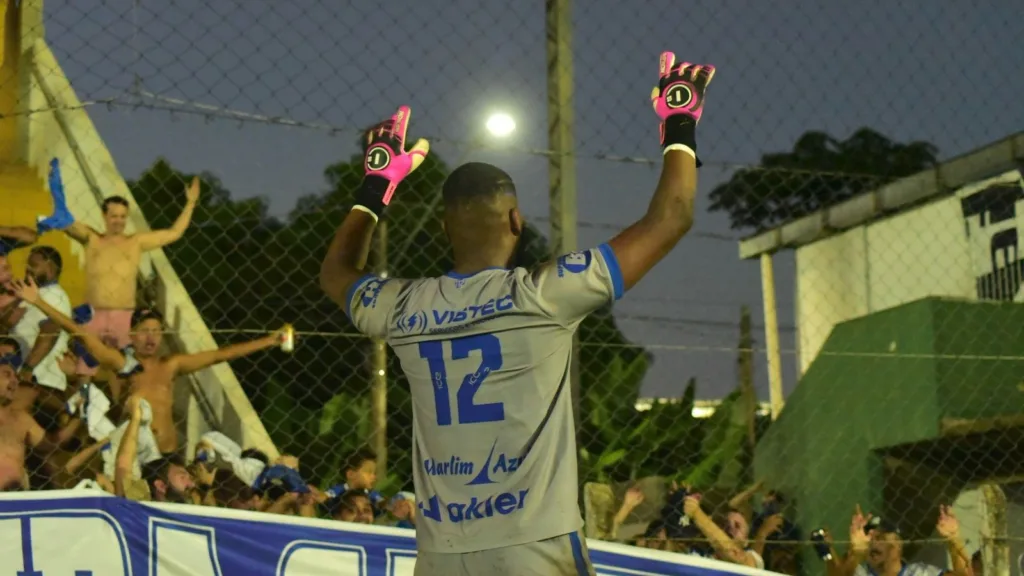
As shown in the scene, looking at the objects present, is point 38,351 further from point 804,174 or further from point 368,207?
point 804,174

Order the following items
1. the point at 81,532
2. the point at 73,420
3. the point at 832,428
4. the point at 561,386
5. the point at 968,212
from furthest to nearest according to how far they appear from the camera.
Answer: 1. the point at 968,212
2. the point at 832,428
3. the point at 73,420
4. the point at 81,532
5. the point at 561,386

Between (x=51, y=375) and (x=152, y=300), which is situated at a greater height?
(x=152, y=300)

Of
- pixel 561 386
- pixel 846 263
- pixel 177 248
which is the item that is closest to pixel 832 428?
pixel 846 263

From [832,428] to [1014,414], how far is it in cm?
196

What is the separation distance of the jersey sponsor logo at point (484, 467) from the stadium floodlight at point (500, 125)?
2.77 m

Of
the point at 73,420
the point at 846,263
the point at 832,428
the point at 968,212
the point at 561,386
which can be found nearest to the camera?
the point at 561,386

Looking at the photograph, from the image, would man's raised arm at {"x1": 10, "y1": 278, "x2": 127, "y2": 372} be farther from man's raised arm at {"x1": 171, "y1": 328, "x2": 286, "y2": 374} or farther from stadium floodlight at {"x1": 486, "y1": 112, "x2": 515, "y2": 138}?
stadium floodlight at {"x1": 486, "y1": 112, "x2": 515, "y2": 138}

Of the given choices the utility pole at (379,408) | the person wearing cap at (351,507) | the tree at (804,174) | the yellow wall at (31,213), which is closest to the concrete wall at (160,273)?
the yellow wall at (31,213)

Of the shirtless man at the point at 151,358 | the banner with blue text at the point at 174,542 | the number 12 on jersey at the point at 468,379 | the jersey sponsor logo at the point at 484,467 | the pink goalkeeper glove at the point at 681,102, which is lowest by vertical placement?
the banner with blue text at the point at 174,542

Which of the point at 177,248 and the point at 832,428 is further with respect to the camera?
the point at 832,428

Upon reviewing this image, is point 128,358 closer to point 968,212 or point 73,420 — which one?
point 73,420

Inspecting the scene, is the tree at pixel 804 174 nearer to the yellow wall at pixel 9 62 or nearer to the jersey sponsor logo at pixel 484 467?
the yellow wall at pixel 9 62

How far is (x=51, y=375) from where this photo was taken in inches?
227

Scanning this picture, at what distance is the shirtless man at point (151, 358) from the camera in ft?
18.9
